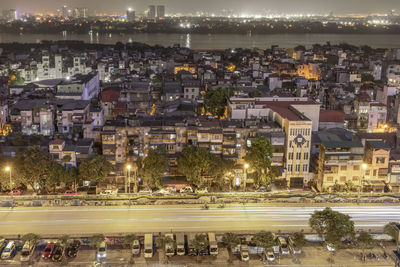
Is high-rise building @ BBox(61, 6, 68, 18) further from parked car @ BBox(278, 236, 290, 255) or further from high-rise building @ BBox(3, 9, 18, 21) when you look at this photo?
parked car @ BBox(278, 236, 290, 255)

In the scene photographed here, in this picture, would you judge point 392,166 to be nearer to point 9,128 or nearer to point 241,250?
point 241,250

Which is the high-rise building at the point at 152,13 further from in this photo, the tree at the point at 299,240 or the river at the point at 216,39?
the tree at the point at 299,240

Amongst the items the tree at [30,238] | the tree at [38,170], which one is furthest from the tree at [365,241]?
the tree at [38,170]

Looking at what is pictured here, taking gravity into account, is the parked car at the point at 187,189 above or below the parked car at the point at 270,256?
above

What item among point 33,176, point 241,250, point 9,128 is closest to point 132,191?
point 33,176

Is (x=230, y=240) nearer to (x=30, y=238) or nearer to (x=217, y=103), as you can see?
(x=30, y=238)

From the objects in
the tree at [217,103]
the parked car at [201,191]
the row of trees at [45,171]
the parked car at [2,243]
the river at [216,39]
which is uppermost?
the river at [216,39]

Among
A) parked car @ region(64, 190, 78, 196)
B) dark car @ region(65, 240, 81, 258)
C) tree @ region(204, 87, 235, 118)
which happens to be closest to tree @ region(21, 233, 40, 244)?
dark car @ region(65, 240, 81, 258)

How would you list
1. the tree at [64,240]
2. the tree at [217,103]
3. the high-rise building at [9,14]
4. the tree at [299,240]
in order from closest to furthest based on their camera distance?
the tree at [64,240], the tree at [299,240], the tree at [217,103], the high-rise building at [9,14]
